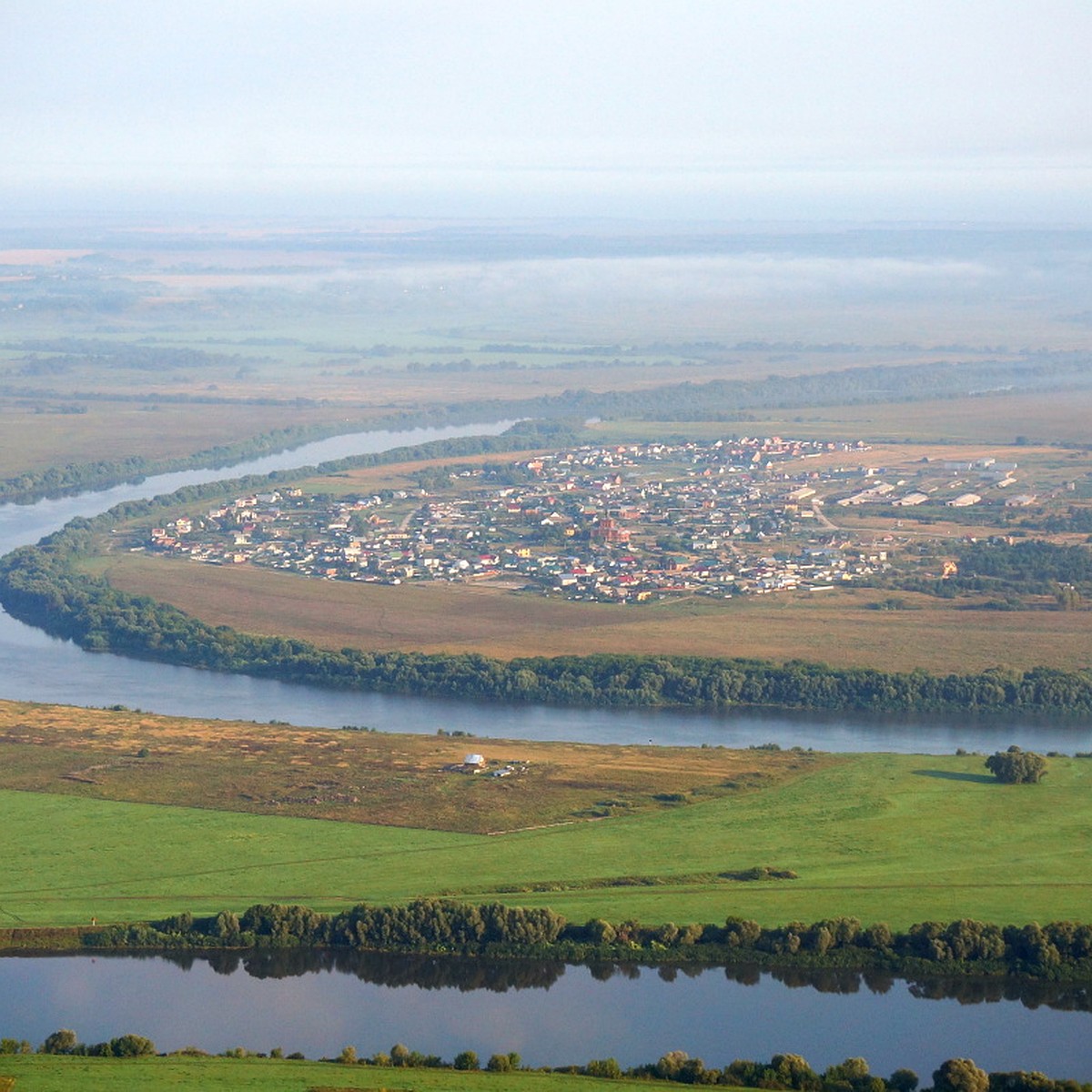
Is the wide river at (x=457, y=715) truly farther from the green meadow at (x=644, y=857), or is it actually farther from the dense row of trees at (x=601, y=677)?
the green meadow at (x=644, y=857)

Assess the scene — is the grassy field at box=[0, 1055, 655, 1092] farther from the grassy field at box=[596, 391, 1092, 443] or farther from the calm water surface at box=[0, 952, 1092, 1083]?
the grassy field at box=[596, 391, 1092, 443]

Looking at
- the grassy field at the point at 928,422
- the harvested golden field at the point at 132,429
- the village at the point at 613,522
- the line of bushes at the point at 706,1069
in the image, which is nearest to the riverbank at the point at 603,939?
the line of bushes at the point at 706,1069

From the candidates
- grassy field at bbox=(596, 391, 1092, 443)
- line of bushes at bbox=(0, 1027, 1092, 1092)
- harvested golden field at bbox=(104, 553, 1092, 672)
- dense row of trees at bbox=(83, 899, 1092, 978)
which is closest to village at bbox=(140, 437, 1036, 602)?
harvested golden field at bbox=(104, 553, 1092, 672)

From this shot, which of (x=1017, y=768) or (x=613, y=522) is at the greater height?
(x=613, y=522)

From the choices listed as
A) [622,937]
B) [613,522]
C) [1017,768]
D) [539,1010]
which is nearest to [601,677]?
[1017,768]

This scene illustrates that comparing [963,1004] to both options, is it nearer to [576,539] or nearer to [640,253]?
[576,539]

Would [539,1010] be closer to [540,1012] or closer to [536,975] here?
[540,1012]
